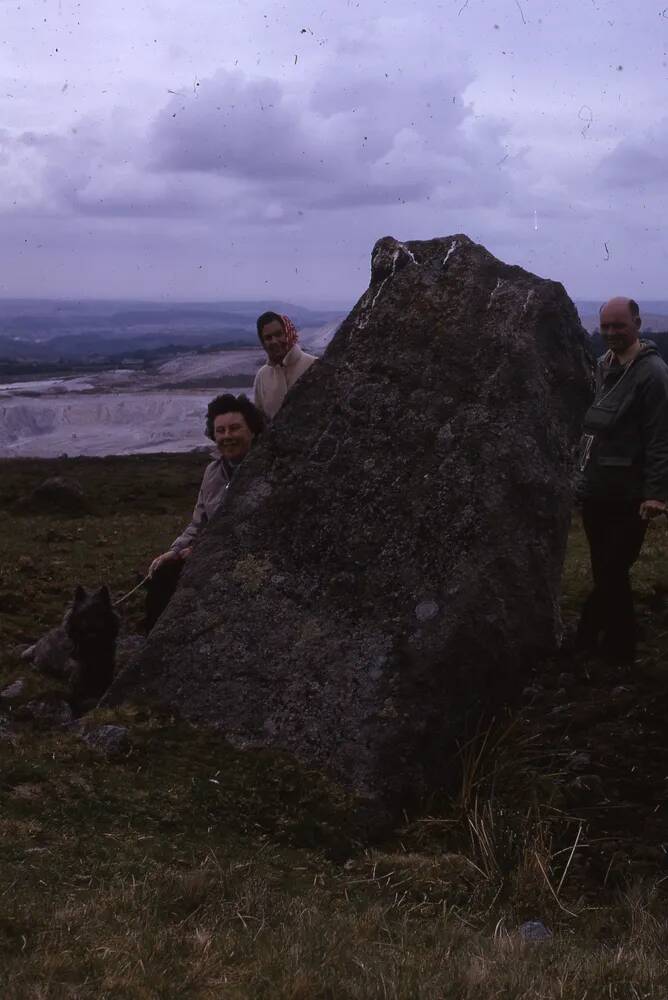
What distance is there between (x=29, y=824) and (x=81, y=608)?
3056 millimetres

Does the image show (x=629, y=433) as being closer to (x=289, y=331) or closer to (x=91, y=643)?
(x=289, y=331)

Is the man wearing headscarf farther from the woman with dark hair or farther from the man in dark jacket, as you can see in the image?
the man in dark jacket

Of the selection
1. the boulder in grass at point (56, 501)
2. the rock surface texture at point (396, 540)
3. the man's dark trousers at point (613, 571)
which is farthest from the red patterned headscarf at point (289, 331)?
the boulder in grass at point (56, 501)

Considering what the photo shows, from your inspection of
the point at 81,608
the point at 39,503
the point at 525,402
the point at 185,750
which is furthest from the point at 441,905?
the point at 39,503

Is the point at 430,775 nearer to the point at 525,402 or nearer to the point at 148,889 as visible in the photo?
the point at 148,889

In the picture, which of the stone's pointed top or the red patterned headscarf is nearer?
the stone's pointed top

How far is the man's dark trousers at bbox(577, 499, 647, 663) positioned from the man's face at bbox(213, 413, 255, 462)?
2653 millimetres

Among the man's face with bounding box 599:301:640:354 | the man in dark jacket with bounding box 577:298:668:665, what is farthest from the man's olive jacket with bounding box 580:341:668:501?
the man's face with bounding box 599:301:640:354

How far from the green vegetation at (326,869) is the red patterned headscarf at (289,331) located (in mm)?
2434

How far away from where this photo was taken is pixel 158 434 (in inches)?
1556

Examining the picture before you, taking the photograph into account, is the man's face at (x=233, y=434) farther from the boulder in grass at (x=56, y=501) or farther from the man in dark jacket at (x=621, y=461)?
the boulder in grass at (x=56, y=501)

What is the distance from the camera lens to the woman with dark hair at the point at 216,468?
8.56m

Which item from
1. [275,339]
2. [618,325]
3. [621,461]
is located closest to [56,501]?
[275,339]

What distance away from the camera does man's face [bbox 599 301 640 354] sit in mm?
7793
